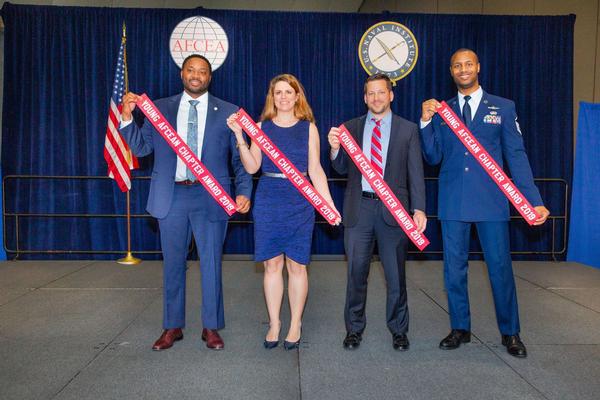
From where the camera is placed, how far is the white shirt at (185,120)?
237 cm

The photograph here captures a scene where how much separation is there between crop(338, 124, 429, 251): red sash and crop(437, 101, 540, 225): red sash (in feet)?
1.42

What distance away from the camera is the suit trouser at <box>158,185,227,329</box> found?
238cm

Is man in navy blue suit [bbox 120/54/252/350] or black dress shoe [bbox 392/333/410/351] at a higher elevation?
man in navy blue suit [bbox 120/54/252/350]

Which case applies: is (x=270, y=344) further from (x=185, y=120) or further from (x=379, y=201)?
(x=185, y=120)

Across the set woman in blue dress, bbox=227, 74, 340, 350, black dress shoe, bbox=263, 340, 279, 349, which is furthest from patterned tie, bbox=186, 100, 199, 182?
black dress shoe, bbox=263, 340, 279, 349

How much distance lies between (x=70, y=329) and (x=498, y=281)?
2375 mm

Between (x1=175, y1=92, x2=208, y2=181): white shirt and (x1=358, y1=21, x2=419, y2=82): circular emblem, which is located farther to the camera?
(x1=358, y1=21, x2=419, y2=82): circular emblem

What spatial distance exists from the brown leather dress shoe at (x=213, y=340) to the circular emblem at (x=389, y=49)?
382cm

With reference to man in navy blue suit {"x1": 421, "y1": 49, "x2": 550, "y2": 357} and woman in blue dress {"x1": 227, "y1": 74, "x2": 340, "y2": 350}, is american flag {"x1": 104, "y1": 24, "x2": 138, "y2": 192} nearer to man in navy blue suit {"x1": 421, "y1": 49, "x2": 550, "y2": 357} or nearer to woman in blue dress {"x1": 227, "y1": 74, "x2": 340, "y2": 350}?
woman in blue dress {"x1": 227, "y1": 74, "x2": 340, "y2": 350}

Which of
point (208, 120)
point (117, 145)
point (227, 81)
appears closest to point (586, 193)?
point (227, 81)

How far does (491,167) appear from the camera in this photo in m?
2.27

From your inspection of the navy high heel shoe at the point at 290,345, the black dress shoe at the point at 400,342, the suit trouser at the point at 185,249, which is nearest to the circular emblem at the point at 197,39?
the suit trouser at the point at 185,249

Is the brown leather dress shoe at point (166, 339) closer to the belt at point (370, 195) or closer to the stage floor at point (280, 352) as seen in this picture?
the stage floor at point (280, 352)

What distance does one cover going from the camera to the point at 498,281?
2.38m
